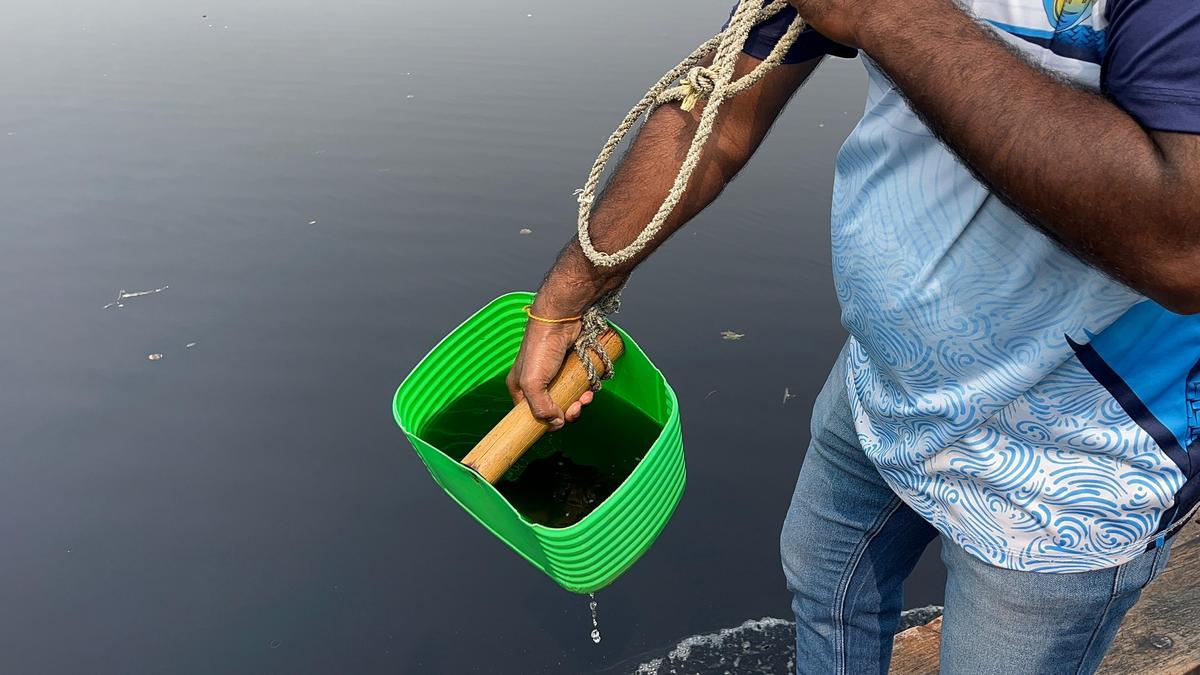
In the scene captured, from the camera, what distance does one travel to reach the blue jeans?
1.11 metres

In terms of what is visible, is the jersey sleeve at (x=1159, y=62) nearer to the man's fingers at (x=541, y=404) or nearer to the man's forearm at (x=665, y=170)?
the man's forearm at (x=665, y=170)

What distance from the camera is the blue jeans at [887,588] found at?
1.11 metres

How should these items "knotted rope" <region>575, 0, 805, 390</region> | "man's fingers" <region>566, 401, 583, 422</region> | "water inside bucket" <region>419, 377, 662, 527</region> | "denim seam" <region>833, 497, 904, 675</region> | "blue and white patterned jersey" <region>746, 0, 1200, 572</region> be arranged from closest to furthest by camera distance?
"blue and white patterned jersey" <region>746, 0, 1200, 572</region>
"knotted rope" <region>575, 0, 805, 390</region>
"denim seam" <region>833, 497, 904, 675</region>
"man's fingers" <region>566, 401, 583, 422</region>
"water inside bucket" <region>419, 377, 662, 527</region>

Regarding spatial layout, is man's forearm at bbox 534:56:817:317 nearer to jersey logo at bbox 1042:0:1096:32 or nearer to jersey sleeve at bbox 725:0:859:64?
jersey sleeve at bbox 725:0:859:64

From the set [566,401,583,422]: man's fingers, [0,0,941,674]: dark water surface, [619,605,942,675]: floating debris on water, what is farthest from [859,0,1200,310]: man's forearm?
[0,0,941,674]: dark water surface

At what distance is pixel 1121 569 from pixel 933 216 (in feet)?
1.73

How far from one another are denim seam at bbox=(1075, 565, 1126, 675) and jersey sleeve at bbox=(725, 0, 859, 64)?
0.81 m

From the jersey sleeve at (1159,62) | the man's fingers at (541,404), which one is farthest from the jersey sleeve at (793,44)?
the man's fingers at (541,404)

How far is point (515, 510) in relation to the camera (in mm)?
1354

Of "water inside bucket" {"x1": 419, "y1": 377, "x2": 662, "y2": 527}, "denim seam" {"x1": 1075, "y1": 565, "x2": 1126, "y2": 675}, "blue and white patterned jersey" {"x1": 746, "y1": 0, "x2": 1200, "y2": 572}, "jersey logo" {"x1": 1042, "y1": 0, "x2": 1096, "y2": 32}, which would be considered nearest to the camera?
"jersey logo" {"x1": 1042, "y1": 0, "x2": 1096, "y2": 32}

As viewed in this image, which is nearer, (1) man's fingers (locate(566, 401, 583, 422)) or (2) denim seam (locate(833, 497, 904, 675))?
(2) denim seam (locate(833, 497, 904, 675))

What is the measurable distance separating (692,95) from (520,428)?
691 millimetres

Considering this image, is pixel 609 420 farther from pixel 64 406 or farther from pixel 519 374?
pixel 64 406

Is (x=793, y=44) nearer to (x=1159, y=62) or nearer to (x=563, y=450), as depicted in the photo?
(x=1159, y=62)
